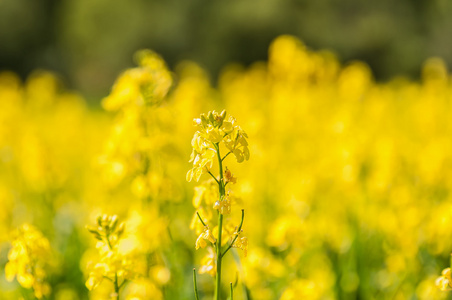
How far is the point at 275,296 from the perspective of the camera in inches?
129

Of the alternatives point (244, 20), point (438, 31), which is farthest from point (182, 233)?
point (438, 31)

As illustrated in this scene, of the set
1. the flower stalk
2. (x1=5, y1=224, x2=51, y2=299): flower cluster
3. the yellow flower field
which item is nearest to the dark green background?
the yellow flower field

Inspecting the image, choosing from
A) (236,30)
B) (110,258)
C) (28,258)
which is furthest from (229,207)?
(236,30)

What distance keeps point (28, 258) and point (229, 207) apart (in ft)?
2.67

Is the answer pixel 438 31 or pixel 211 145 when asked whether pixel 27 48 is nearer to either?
pixel 438 31

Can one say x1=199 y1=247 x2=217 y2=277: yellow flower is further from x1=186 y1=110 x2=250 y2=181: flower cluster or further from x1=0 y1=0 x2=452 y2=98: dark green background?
x1=0 y1=0 x2=452 y2=98: dark green background

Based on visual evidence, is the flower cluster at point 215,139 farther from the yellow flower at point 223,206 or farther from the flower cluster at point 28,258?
the flower cluster at point 28,258

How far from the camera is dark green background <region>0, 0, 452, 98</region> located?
1638 centimetres

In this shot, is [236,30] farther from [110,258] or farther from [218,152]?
[218,152]

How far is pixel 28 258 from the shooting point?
2119 millimetres

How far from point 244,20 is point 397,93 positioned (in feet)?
18.9

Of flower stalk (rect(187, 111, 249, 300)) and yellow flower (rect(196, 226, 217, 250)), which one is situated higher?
flower stalk (rect(187, 111, 249, 300))

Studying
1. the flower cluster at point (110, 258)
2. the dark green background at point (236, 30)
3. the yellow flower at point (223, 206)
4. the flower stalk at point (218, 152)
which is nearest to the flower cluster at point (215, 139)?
the flower stalk at point (218, 152)

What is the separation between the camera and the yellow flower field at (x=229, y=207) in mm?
2135
